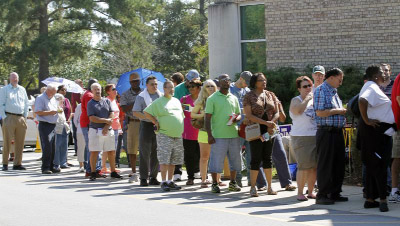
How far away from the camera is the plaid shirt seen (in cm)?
1110

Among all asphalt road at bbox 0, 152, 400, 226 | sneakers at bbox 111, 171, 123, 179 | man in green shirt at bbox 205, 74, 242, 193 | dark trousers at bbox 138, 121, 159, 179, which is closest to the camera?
asphalt road at bbox 0, 152, 400, 226

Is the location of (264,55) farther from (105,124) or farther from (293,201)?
(293,201)

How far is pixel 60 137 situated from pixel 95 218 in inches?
311

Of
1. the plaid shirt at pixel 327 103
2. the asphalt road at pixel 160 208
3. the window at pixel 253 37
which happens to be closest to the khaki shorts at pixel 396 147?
the asphalt road at pixel 160 208

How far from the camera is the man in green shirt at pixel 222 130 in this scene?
12953mm

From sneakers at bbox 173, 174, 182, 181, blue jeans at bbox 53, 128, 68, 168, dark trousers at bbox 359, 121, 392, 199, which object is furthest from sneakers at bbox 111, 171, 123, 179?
dark trousers at bbox 359, 121, 392, 199

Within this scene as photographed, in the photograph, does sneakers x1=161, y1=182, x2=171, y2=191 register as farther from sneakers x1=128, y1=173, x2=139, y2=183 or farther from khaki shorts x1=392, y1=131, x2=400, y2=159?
khaki shorts x1=392, y1=131, x2=400, y2=159

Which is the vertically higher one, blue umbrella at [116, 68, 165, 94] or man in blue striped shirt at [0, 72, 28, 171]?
blue umbrella at [116, 68, 165, 94]

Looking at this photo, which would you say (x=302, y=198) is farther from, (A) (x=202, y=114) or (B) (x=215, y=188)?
(A) (x=202, y=114)

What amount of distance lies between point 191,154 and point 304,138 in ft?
11.7

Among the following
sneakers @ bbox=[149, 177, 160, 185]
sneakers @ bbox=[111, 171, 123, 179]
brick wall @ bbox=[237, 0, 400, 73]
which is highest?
brick wall @ bbox=[237, 0, 400, 73]

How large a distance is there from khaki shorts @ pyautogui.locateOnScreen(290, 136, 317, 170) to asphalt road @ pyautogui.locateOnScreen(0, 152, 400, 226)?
0.56m

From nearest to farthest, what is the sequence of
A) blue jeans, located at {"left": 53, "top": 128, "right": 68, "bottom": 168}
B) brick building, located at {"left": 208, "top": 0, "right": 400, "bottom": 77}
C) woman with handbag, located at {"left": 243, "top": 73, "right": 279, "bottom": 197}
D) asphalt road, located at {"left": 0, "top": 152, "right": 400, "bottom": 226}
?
asphalt road, located at {"left": 0, "top": 152, "right": 400, "bottom": 226} → woman with handbag, located at {"left": 243, "top": 73, "right": 279, "bottom": 197} → blue jeans, located at {"left": 53, "top": 128, "right": 68, "bottom": 168} → brick building, located at {"left": 208, "top": 0, "right": 400, "bottom": 77}

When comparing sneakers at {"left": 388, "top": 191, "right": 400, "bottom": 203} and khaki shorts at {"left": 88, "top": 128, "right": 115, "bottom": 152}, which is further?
khaki shorts at {"left": 88, "top": 128, "right": 115, "bottom": 152}
